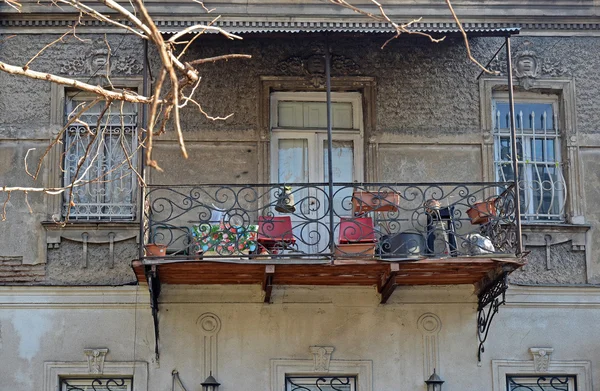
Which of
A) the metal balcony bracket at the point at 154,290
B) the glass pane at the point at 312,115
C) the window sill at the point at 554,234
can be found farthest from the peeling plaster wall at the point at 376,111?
the metal balcony bracket at the point at 154,290

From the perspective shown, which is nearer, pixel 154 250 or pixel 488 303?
pixel 154 250

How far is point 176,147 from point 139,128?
21.3 inches

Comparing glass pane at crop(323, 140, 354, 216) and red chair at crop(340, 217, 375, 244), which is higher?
glass pane at crop(323, 140, 354, 216)

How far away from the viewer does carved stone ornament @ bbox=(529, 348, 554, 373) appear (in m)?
12.3

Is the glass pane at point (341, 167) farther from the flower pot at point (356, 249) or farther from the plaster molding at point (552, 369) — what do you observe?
the plaster molding at point (552, 369)

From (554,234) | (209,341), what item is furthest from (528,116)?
(209,341)

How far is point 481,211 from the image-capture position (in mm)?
12031

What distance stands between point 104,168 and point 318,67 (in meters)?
2.71

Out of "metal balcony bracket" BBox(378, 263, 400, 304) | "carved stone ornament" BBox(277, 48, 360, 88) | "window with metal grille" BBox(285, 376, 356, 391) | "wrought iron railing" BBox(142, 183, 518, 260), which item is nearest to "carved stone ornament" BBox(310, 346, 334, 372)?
"window with metal grille" BBox(285, 376, 356, 391)

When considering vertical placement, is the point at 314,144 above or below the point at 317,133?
below

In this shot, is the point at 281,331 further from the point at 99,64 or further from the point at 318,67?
the point at 99,64

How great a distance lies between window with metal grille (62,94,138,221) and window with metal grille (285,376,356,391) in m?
2.56

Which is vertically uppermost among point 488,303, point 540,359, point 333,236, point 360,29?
point 360,29

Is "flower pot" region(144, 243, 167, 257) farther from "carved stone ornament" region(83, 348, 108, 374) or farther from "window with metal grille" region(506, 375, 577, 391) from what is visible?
"window with metal grille" region(506, 375, 577, 391)
